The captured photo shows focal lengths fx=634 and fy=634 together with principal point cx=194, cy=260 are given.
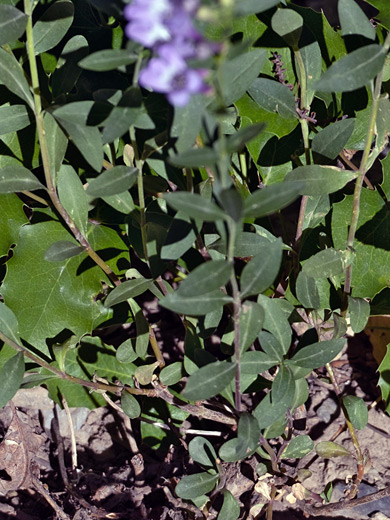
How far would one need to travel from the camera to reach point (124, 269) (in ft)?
5.05

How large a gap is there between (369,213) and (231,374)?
584mm

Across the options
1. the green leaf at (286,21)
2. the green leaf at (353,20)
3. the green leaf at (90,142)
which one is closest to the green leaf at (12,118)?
the green leaf at (90,142)

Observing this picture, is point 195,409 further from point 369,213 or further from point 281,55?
point 281,55

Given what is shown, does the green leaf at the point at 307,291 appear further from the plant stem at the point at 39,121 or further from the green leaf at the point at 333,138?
the plant stem at the point at 39,121

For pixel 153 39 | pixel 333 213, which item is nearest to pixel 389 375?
pixel 333 213

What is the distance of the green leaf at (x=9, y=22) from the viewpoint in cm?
105

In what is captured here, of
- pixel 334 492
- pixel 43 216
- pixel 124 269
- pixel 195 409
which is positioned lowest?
pixel 334 492

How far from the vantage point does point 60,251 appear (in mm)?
1237

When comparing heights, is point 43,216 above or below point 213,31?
below

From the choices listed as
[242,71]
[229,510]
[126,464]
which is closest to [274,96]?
[242,71]

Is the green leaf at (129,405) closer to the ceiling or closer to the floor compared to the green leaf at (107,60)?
closer to the floor

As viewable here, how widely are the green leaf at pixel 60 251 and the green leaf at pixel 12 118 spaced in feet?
0.79

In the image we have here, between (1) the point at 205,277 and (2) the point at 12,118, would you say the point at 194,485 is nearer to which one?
(1) the point at 205,277

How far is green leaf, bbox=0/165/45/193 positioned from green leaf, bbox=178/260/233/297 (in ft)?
1.42
